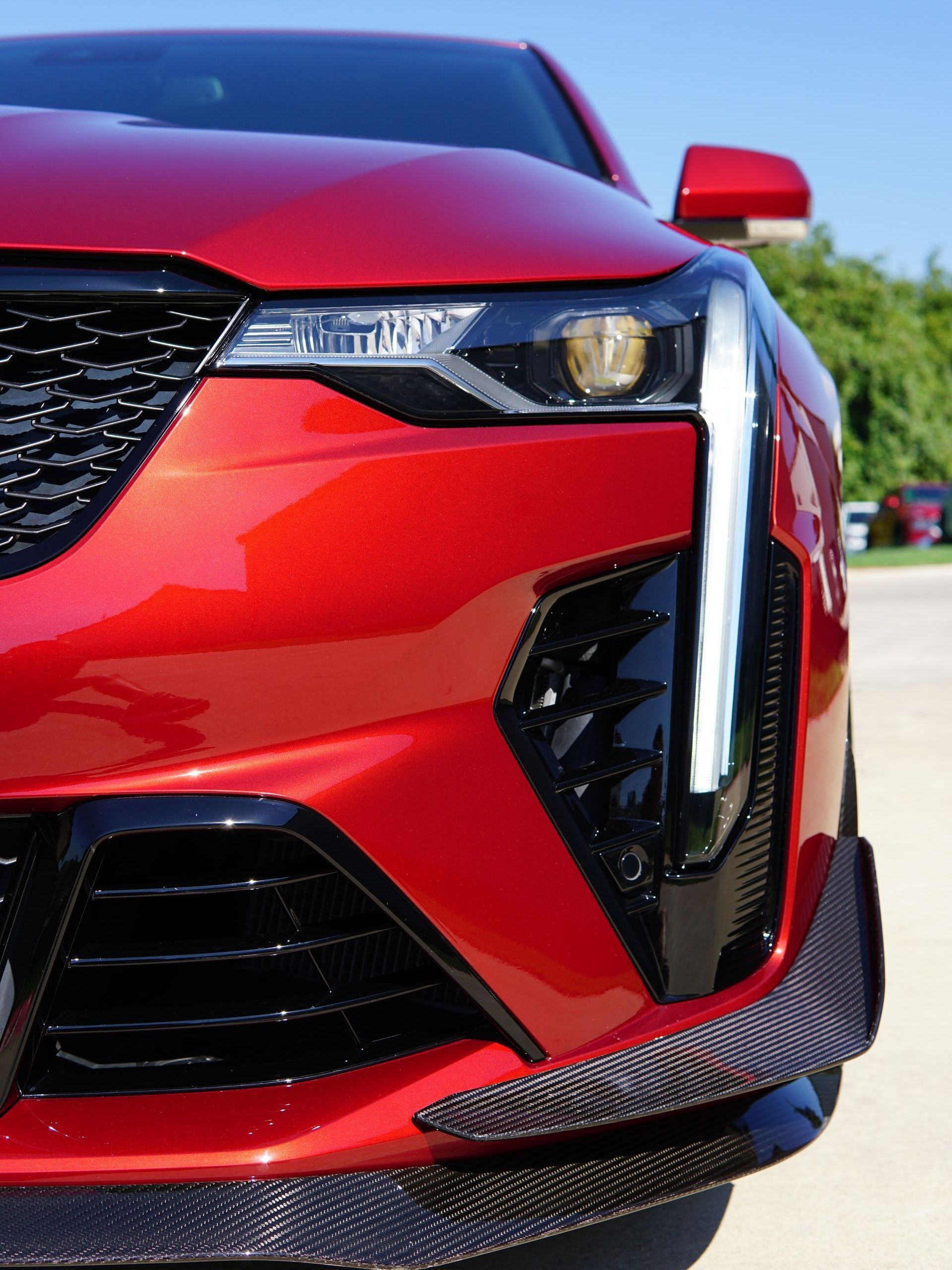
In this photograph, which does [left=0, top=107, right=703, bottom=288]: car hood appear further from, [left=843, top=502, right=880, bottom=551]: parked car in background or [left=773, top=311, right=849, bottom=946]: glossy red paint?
[left=843, top=502, right=880, bottom=551]: parked car in background

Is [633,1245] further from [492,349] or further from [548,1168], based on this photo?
[492,349]

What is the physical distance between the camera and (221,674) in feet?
3.35

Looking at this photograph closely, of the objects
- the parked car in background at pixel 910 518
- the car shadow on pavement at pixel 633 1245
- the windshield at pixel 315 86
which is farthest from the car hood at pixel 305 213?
the parked car in background at pixel 910 518

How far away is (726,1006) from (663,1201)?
0.63ft

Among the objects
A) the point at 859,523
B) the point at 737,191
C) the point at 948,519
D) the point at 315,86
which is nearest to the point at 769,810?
the point at 737,191

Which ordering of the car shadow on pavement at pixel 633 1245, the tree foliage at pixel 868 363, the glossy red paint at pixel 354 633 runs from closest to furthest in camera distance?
1. the glossy red paint at pixel 354 633
2. the car shadow on pavement at pixel 633 1245
3. the tree foliage at pixel 868 363

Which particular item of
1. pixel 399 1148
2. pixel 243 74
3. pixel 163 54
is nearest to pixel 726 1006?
pixel 399 1148

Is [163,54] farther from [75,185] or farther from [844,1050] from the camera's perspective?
[844,1050]

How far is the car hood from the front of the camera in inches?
43.8

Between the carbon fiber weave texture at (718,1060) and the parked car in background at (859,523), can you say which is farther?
the parked car in background at (859,523)

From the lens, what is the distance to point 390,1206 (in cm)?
108

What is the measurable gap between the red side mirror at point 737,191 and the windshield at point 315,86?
178 millimetres

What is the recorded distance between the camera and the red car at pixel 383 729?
1.03 meters

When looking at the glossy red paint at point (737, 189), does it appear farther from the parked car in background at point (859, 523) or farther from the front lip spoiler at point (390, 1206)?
the parked car in background at point (859, 523)
